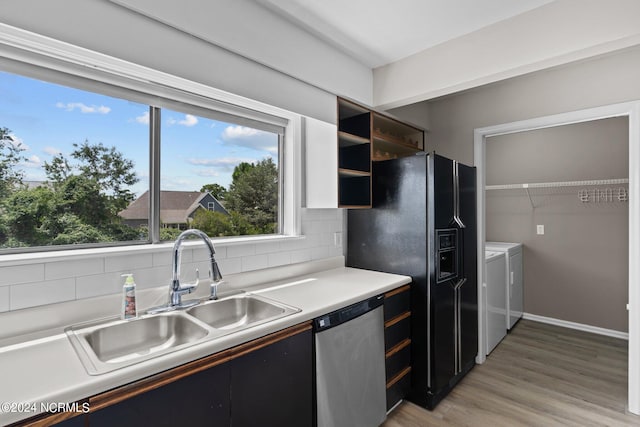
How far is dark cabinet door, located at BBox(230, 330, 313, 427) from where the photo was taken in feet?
4.21

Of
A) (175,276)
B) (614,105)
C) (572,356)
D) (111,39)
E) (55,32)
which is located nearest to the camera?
(55,32)

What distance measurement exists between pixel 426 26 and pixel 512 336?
9.93ft

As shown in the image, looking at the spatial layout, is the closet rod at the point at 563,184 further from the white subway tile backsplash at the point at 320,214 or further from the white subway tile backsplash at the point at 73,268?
the white subway tile backsplash at the point at 73,268

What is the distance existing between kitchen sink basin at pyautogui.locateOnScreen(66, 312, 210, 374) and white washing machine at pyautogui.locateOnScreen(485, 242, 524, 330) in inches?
122

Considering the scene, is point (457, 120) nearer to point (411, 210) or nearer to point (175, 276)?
point (411, 210)

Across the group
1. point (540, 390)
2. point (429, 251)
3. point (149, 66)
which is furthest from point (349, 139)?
point (540, 390)

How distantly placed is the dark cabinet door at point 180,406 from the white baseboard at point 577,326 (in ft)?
12.4

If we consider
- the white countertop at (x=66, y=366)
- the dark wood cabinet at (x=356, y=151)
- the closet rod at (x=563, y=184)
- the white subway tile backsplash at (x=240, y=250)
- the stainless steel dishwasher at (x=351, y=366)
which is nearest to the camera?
the white countertop at (x=66, y=366)

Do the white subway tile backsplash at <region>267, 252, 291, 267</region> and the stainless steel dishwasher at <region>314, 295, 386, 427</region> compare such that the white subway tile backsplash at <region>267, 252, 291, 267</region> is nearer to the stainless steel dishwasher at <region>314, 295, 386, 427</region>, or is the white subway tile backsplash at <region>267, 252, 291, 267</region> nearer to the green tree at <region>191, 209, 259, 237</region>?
the green tree at <region>191, 209, 259, 237</region>

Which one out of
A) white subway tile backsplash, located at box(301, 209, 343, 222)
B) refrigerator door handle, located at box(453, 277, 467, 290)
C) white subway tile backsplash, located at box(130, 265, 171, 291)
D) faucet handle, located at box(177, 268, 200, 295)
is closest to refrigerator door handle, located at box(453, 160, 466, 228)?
refrigerator door handle, located at box(453, 277, 467, 290)

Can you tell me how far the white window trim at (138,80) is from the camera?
1300 millimetres

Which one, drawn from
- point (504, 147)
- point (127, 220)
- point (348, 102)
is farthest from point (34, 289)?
point (504, 147)

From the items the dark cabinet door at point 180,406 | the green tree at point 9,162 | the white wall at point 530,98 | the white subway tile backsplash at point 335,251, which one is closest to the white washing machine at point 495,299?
the white wall at point 530,98

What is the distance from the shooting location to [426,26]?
218cm
